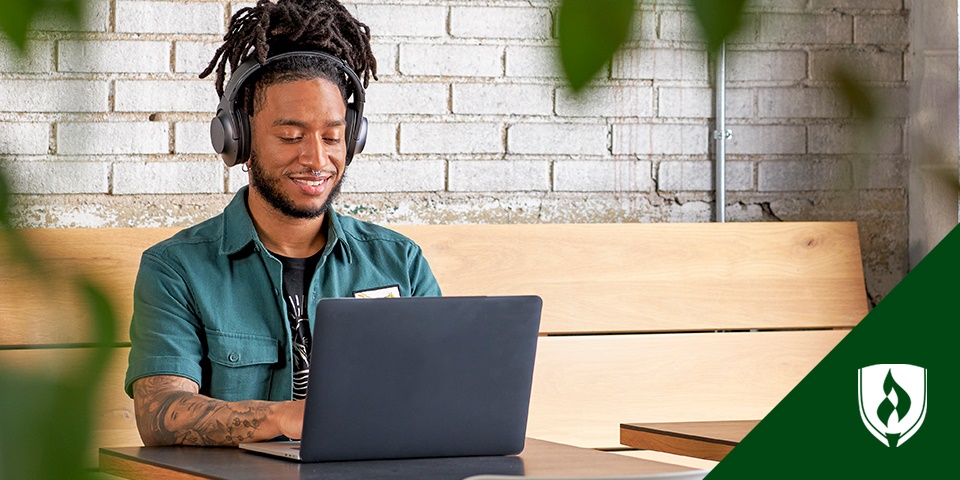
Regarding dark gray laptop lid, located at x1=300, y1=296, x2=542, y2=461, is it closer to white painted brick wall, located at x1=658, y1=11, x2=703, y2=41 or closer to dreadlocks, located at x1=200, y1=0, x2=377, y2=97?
dreadlocks, located at x1=200, y1=0, x2=377, y2=97

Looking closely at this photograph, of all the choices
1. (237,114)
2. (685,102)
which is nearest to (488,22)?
(685,102)

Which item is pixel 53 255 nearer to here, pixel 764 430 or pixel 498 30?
pixel 764 430

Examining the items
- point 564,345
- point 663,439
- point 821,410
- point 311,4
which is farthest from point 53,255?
point 564,345

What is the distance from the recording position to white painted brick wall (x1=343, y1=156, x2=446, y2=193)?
2293 mm

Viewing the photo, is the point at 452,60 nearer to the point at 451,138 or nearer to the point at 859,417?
the point at 451,138

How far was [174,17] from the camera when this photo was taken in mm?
2170

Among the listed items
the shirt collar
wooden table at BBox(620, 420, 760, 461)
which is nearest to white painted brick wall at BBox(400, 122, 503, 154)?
the shirt collar

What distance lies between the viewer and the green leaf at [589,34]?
221mm

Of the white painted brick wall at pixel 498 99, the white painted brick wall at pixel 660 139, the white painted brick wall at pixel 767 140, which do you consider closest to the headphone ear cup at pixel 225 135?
the white painted brick wall at pixel 498 99

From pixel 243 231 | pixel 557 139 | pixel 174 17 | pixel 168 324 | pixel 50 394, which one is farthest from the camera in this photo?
pixel 557 139

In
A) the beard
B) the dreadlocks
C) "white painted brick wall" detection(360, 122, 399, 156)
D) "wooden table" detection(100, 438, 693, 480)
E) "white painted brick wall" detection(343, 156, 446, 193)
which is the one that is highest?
the dreadlocks

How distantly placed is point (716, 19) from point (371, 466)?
0.91 metres

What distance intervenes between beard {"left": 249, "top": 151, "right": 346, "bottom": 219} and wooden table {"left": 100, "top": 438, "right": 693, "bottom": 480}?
1.57 feet

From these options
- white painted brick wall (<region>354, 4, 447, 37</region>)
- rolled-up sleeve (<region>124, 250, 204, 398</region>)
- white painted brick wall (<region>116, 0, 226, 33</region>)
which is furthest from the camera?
white painted brick wall (<region>354, 4, 447, 37</region>)
